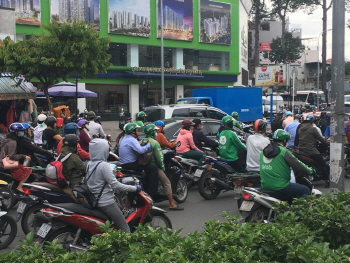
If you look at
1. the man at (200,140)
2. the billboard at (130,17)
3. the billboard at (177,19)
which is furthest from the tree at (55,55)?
the billboard at (177,19)

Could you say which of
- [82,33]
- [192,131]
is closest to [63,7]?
[82,33]

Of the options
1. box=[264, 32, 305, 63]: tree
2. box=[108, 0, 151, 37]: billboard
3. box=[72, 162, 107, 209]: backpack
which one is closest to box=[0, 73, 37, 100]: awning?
box=[72, 162, 107, 209]: backpack

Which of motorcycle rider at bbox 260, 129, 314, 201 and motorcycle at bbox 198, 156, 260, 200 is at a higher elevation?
motorcycle rider at bbox 260, 129, 314, 201

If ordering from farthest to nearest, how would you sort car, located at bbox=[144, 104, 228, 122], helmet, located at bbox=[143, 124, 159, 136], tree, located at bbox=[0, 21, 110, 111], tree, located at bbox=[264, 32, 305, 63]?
1. tree, located at bbox=[264, 32, 305, 63]
2. tree, located at bbox=[0, 21, 110, 111]
3. car, located at bbox=[144, 104, 228, 122]
4. helmet, located at bbox=[143, 124, 159, 136]

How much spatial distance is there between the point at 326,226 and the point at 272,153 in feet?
7.59

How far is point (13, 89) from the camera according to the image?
17016 millimetres

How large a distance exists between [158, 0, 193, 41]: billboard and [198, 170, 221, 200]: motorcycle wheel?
28.5 m

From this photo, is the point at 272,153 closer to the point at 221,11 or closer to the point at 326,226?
the point at 326,226

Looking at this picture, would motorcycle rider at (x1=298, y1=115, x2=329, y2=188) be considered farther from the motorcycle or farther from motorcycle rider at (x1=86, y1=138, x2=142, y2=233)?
motorcycle rider at (x1=86, y1=138, x2=142, y2=233)

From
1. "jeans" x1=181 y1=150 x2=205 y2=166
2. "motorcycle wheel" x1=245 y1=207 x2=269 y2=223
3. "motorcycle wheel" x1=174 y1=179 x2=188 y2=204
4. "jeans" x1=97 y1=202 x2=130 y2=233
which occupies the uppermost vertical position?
"jeans" x1=181 y1=150 x2=205 y2=166

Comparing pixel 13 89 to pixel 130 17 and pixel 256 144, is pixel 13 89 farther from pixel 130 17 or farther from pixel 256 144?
pixel 130 17

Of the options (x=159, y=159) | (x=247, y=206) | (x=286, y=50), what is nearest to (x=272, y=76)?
(x=159, y=159)

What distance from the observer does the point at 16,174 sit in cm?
792

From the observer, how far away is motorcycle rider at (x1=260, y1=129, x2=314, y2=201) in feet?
20.6
